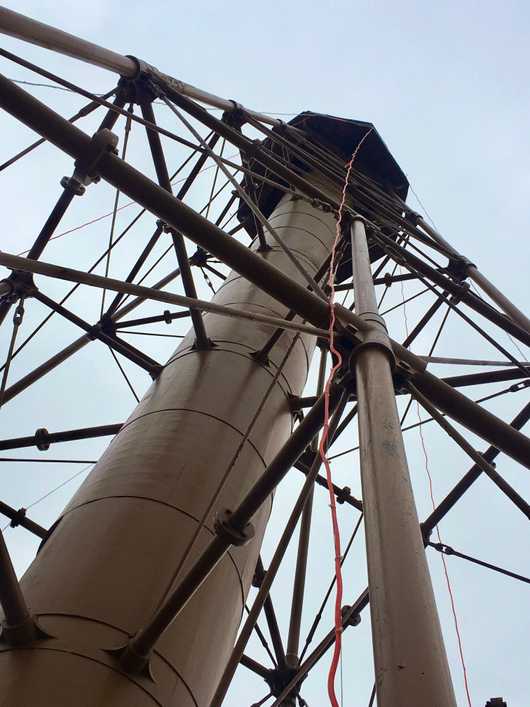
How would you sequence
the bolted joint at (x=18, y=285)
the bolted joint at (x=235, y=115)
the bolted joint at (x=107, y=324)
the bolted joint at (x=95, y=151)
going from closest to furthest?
the bolted joint at (x=95, y=151) → the bolted joint at (x=18, y=285) → the bolted joint at (x=107, y=324) → the bolted joint at (x=235, y=115)

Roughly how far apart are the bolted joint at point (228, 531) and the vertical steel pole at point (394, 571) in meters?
0.93

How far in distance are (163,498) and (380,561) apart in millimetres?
2405

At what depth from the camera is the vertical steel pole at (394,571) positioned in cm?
196

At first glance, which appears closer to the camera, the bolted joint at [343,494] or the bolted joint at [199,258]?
the bolted joint at [343,494]

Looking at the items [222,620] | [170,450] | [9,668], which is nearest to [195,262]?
[170,450]

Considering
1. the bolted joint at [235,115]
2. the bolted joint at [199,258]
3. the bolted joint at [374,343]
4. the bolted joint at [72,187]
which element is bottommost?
the bolted joint at [374,343]

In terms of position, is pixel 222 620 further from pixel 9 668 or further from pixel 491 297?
pixel 491 297

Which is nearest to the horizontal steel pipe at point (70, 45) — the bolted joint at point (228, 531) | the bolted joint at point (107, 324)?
the bolted joint at point (107, 324)

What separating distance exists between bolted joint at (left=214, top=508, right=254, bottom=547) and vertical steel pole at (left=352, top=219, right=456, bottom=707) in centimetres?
93

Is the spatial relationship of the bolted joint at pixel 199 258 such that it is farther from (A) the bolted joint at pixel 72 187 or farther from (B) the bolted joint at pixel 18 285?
(A) the bolted joint at pixel 72 187

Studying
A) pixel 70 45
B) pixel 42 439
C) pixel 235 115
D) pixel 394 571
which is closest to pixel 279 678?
pixel 42 439

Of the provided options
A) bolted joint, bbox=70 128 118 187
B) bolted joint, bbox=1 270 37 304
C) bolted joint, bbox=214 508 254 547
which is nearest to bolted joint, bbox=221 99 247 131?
bolted joint, bbox=1 270 37 304

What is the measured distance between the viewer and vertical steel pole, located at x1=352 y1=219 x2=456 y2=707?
196 cm

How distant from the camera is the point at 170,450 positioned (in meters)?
4.91
